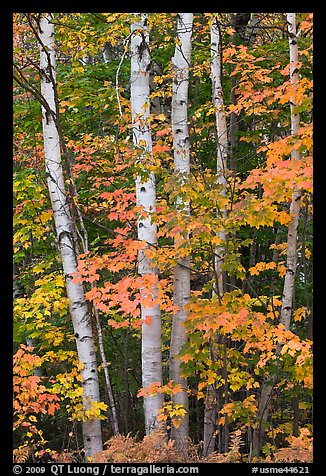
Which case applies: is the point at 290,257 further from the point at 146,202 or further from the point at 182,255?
the point at 146,202

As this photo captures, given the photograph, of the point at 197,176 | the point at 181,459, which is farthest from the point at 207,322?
the point at 197,176

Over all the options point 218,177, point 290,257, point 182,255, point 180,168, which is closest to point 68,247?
point 182,255

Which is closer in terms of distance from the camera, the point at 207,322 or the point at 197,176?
the point at 207,322

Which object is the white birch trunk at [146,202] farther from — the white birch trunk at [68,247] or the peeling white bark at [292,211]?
the peeling white bark at [292,211]

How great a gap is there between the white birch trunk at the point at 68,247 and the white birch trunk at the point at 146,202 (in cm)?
73

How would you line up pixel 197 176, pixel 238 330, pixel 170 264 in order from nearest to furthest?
Result: pixel 238 330 → pixel 170 264 → pixel 197 176

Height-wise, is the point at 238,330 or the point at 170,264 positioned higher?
the point at 170,264

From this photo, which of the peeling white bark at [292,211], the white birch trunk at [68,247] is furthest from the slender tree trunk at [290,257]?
the white birch trunk at [68,247]

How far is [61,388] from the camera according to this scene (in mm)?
5996

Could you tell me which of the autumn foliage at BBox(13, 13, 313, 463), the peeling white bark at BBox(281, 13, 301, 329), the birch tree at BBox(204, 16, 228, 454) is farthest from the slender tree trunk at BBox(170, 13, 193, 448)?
the peeling white bark at BBox(281, 13, 301, 329)

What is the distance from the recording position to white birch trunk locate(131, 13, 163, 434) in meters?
5.66

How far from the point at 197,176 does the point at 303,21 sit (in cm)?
200

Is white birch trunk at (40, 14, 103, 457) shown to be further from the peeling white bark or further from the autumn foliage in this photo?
the peeling white bark
